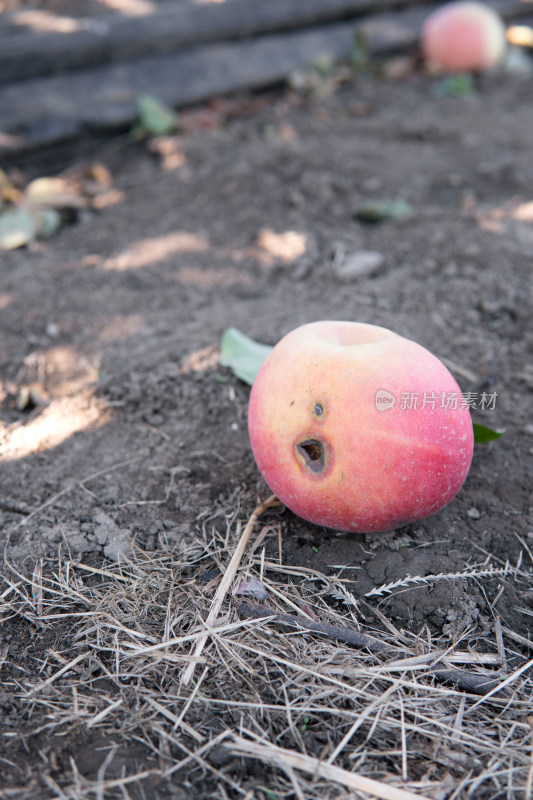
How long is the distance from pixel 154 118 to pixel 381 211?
1.62 m

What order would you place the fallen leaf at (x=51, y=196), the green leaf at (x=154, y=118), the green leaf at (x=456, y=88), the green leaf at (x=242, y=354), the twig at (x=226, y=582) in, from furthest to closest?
the green leaf at (x=456, y=88) < the green leaf at (x=154, y=118) < the fallen leaf at (x=51, y=196) < the green leaf at (x=242, y=354) < the twig at (x=226, y=582)

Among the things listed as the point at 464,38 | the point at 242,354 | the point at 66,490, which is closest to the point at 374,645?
the point at 66,490

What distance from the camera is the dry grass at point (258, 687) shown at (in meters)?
1.22

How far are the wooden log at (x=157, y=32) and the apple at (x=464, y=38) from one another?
2.12ft

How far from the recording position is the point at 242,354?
219cm

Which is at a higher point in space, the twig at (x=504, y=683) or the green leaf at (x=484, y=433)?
the green leaf at (x=484, y=433)

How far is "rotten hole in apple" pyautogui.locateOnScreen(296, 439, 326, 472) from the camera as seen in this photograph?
4.96 ft

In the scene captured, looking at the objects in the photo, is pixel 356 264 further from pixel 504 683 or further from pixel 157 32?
pixel 157 32

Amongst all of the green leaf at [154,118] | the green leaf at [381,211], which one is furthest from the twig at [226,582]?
the green leaf at [154,118]

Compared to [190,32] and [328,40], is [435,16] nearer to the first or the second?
[328,40]

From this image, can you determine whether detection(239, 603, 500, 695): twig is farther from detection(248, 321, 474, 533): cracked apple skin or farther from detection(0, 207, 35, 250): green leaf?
detection(0, 207, 35, 250): green leaf

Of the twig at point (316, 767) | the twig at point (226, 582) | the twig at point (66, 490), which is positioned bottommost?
the twig at point (316, 767)

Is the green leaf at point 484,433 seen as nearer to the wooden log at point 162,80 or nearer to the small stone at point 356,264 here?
the small stone at point 356,264

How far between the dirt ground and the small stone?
0.06 ft
